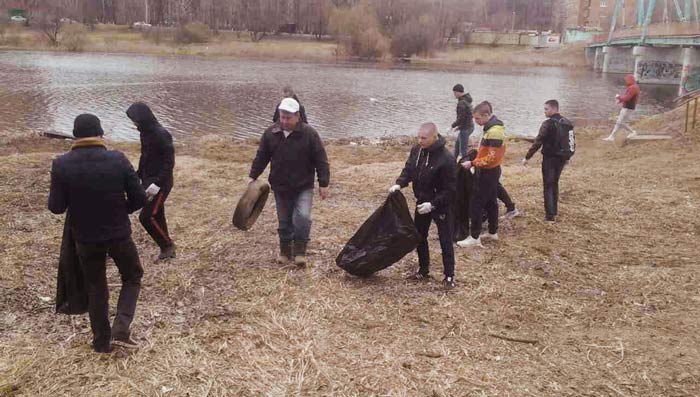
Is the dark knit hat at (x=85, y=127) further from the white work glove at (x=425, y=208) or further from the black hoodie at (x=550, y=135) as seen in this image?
the black hoodie at (x=550, y=135)

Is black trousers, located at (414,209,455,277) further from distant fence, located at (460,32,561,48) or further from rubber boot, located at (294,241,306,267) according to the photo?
distant fence, located at (460,32,561,48)

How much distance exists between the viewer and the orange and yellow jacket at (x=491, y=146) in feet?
20.8

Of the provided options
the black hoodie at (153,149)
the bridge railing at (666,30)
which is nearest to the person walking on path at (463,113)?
the black hoodie at (153,149)

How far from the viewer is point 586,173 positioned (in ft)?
36.3

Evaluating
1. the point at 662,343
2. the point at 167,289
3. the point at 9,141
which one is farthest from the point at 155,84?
the point at 662,343

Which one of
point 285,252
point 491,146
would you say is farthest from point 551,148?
point 285,252

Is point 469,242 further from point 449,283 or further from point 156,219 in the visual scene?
point 156,219

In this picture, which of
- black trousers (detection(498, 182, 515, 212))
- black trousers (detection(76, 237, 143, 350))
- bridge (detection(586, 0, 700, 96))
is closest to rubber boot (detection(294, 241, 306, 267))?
black trousers (detection(76, 237, 143, 350))

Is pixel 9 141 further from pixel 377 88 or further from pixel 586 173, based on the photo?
pixel 377 88

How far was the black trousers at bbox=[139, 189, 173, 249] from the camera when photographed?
223 inches

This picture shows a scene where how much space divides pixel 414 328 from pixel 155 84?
2927 centimetres

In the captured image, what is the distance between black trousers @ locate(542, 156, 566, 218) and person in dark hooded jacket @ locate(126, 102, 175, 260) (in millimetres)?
4937

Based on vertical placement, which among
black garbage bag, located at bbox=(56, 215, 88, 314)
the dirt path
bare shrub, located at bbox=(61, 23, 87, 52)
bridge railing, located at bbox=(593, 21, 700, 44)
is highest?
bridge railing, located at bbox=(593, 21, 700, 44)

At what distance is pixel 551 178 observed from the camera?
7.73 meters
